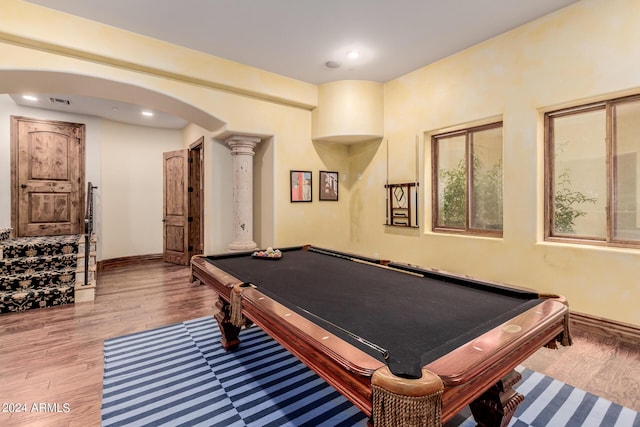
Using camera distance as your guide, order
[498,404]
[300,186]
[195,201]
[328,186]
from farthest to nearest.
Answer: [195,201], [328,186], [300,186], [498,404]

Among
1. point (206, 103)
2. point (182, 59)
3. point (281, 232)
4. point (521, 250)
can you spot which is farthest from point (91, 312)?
point (521, 250)

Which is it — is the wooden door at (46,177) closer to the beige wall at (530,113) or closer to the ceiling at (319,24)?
the ceiling at (319,24)

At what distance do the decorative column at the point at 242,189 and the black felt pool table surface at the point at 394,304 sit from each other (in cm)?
207

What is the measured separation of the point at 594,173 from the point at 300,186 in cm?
343

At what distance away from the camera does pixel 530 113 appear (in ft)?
10.4

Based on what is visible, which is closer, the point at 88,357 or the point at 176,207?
the point at 88,357

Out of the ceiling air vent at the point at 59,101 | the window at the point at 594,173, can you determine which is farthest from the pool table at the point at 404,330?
the ceiling air vent at the point at 59,101

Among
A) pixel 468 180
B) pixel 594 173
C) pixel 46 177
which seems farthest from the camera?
pixel 46 177

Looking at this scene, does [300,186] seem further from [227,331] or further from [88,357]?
[88,357]

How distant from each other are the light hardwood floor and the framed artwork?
188 cm

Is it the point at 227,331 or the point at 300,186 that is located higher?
the point at 300,186

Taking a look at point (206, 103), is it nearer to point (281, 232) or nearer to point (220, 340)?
point (281, 232)

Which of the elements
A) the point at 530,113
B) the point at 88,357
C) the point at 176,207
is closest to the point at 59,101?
the point at 176,207

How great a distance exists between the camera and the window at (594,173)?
2.76m
